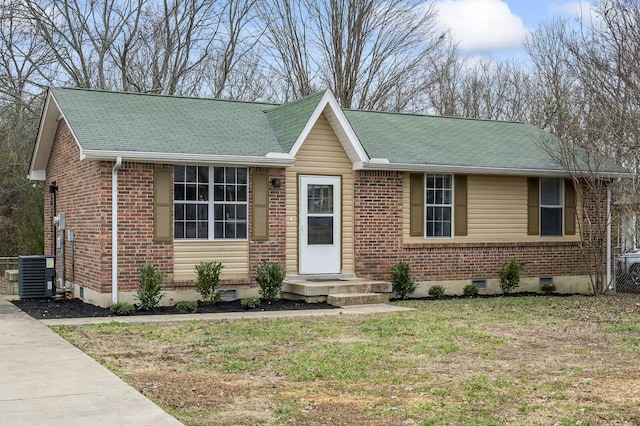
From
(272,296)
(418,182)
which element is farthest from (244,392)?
(418,182)

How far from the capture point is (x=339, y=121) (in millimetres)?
15844

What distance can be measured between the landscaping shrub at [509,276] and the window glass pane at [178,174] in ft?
25.5

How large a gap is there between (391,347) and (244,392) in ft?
10.1

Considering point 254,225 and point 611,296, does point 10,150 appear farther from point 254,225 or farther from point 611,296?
point 611,296

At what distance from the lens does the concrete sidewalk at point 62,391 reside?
6.32 metres

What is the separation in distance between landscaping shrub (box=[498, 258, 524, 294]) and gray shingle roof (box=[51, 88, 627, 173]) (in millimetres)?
2281

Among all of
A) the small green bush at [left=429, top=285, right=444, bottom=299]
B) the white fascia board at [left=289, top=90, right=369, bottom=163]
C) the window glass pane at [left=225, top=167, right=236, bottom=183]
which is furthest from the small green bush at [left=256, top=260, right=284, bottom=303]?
the small green bush at [left=429, top=285, right=444, bottom=299]

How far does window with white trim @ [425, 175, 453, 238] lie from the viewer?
17.4 meters

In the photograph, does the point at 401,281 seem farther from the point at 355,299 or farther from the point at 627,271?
the point at 627,271

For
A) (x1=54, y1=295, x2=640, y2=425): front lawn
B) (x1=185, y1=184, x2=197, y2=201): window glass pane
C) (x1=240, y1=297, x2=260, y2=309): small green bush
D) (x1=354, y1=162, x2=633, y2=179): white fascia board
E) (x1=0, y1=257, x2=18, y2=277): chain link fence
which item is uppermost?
(x1=354, y1=162, x2=633, y2=179): white fascia board

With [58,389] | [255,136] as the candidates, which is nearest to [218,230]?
[255,136]

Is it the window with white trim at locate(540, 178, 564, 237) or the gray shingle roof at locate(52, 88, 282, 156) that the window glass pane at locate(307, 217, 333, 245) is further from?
the window with white trim at locate(540, 178, 564, 237)

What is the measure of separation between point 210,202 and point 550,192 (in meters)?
8.67

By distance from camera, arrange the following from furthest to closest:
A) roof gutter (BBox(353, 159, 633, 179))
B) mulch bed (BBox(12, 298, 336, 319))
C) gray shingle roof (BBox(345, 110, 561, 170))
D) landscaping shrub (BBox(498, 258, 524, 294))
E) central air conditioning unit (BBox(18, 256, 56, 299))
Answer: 1. landscaping shrub (BBox(498, 258, 524, 294))
2. gray shingle roof (BBox(345, 110, 561, 170))
3. roof gutter (BBox(353, 159, 633, 179))
4. central air conditioning unit (BBox(18, 256, 56, 299))
5. mulch bed (BBox(12, 298, 336, 319))
